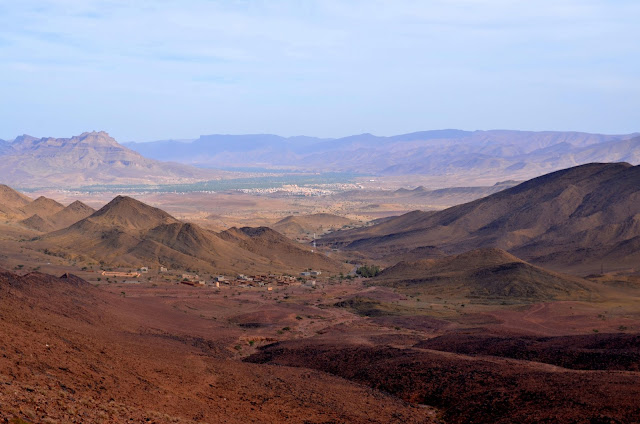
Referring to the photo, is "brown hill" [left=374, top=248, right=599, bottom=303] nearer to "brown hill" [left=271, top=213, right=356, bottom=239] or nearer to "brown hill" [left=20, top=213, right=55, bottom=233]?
"brown hill" [left=271, top=213, right=356, bottom=239]

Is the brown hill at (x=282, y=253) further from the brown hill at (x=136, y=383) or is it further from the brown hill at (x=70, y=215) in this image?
the brown hill at (x=136, y=383)

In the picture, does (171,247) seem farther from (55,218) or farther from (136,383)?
(136,383)

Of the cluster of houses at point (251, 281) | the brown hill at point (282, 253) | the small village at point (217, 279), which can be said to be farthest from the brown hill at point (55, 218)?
the cluster of houses at point (251, 281)

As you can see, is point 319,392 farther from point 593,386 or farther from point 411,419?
point 593,386

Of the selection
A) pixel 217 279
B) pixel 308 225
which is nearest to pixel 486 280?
pixel 217 279

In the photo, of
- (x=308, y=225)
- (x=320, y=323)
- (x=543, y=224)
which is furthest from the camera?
(x=308, y=225)

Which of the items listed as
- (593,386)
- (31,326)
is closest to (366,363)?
(593,386)
